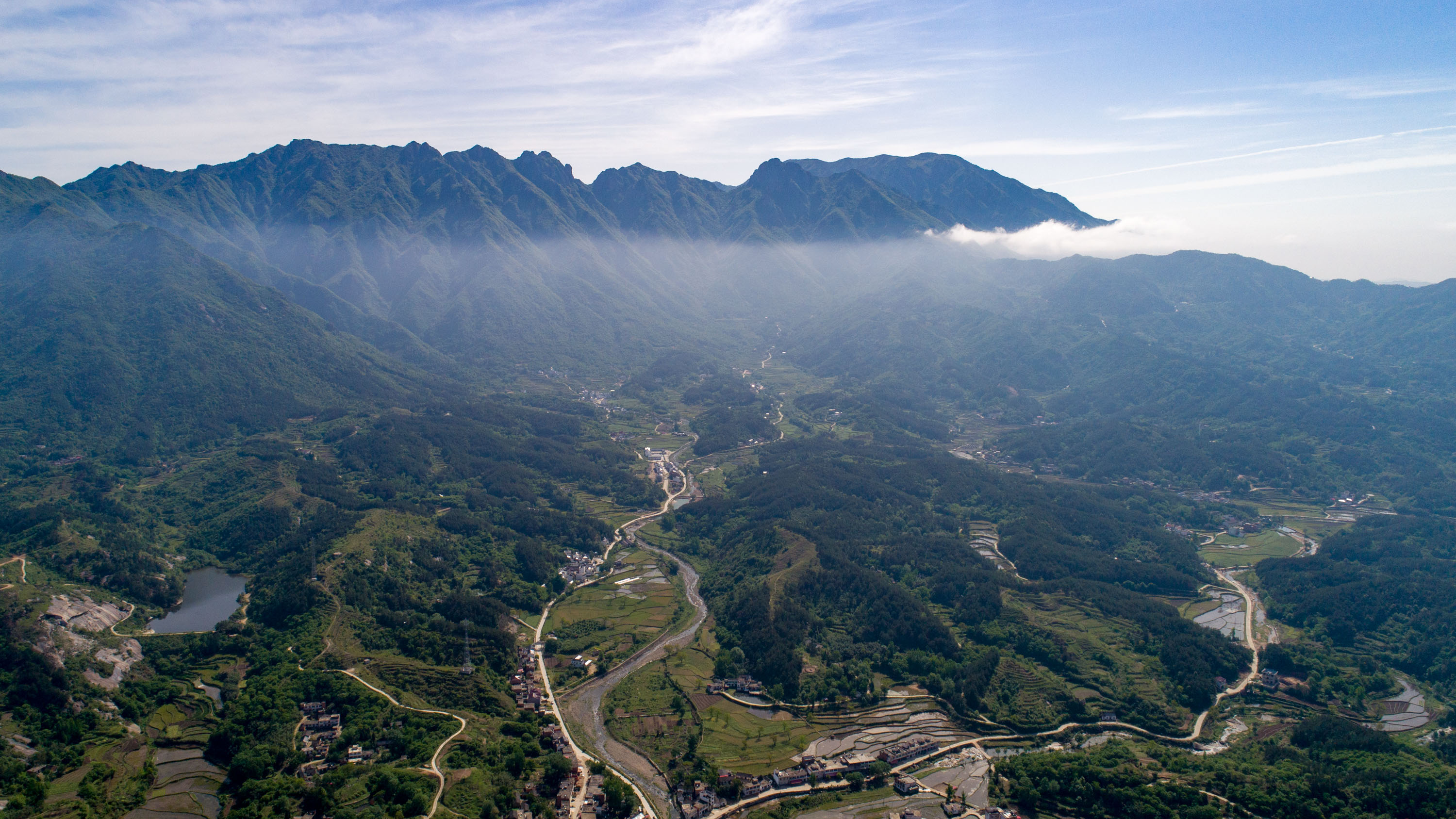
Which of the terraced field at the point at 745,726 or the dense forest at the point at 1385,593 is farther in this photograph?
the dense forest at the point at 1385,593

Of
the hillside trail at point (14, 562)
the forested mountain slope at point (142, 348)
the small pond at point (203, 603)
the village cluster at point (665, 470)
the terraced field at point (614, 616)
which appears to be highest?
the forested mountain slope at point (142, 348)

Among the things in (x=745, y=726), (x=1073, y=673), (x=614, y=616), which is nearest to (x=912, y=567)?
(x=1073, y=673)

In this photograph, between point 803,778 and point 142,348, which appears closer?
point 803,778

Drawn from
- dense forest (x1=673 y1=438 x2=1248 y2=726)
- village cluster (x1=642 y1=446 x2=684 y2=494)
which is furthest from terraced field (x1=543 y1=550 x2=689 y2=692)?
village cluster (x1=642 y1=446 x2=684 y2=494)

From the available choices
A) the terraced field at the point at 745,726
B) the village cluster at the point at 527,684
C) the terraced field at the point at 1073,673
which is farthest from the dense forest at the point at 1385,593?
the village cluster at the point at 527,684

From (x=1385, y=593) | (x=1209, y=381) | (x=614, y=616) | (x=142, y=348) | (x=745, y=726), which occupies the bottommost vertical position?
(x=745, y=726)

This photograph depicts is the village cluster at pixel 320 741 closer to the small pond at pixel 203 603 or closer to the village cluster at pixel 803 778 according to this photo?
the village cluster at pixel 803 778

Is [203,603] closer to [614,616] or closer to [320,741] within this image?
[320,741]

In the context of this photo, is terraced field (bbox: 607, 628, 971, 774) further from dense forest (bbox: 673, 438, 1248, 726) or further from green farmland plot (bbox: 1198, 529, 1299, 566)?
green farmland plot (bbox: 1198, 529, 1299, 566)
